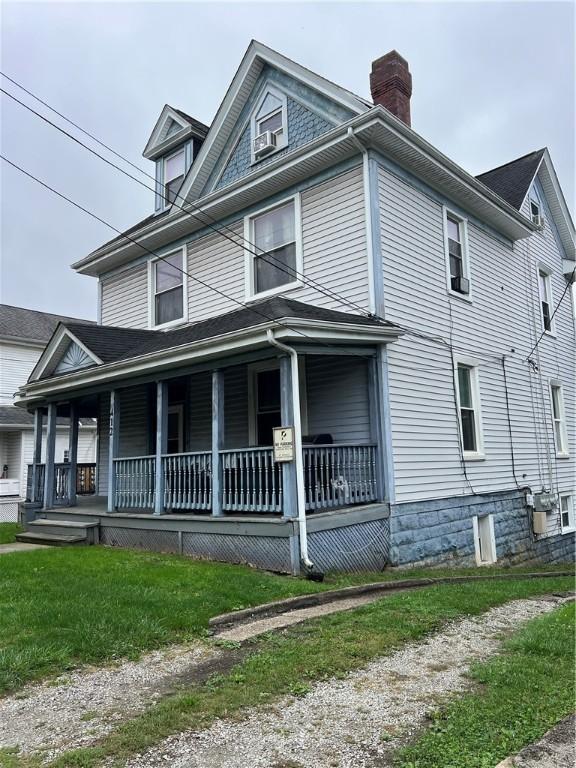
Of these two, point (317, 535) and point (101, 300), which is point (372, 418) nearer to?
point (317, 535)

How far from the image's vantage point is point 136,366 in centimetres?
1057

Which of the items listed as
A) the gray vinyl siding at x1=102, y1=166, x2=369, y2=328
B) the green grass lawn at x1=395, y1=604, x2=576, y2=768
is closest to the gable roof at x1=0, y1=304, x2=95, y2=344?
the gray vinyl siding at x1=102, y1=166, x2=369, y2=328

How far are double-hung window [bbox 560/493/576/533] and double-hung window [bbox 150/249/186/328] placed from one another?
1086 cm

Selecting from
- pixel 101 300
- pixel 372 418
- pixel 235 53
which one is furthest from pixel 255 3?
pixel 101 300

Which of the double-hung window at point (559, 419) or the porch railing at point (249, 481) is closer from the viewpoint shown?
the porch railing at point (249, 481)

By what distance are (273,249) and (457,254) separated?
397 cm

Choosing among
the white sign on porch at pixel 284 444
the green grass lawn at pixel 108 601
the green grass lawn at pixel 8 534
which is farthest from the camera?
the green grass lawn at pixel 8 534

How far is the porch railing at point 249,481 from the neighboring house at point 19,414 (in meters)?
14.7

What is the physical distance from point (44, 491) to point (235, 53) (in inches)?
414

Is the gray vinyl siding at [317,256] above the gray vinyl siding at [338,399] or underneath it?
above

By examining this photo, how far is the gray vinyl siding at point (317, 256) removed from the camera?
33.8 feet

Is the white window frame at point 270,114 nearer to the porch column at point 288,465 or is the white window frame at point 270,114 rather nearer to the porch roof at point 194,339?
the porch roof at point 194,339

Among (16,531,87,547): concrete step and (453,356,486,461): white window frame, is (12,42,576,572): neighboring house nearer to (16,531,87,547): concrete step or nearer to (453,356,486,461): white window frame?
(453,356,486,461): white window frame

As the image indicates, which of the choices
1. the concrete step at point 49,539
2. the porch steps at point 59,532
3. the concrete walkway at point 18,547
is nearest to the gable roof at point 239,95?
the porch steps at point 59,532
